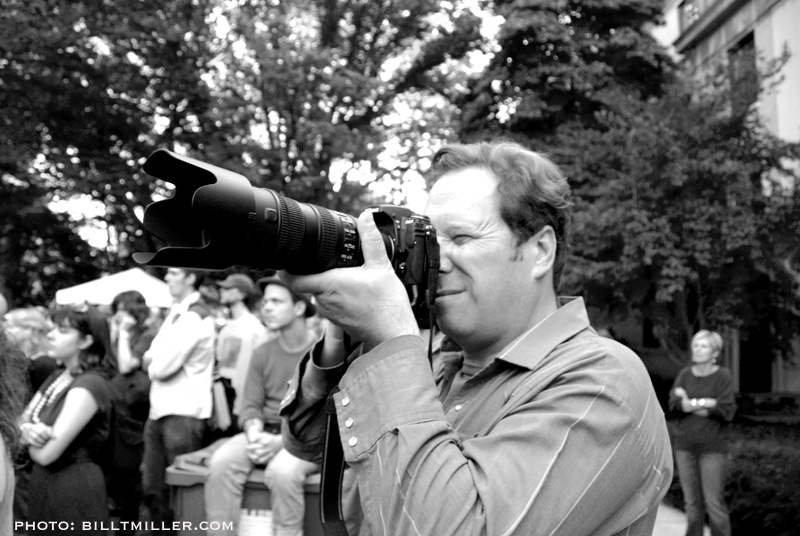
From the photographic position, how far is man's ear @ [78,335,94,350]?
4.29 meters

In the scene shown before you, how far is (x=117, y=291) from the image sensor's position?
38.6 ft

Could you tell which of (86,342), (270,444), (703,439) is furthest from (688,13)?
(86,342)

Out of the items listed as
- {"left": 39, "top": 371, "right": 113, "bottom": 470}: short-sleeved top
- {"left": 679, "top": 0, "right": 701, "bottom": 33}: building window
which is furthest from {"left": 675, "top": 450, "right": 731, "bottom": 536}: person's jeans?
{"left": 679, "top": 0, "right": 701, "bottom": 33}: building window

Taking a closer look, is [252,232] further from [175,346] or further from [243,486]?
[175,346]

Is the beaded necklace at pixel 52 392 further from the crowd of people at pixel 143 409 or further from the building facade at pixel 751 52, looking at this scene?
the building facade at pixel 751 52

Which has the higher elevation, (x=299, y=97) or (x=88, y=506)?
(x=299, y=97)

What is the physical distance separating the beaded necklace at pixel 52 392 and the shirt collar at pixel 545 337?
10.3 ft

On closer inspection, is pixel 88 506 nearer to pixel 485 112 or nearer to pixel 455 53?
pixel 485 112

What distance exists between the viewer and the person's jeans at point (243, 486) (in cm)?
404

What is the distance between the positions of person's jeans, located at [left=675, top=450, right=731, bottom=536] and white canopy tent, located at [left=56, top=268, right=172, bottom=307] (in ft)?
24.5

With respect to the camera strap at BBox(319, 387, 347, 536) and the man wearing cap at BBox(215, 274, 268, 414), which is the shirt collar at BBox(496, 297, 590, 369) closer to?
the camera strap at BBox(319, 387, 347, 536)

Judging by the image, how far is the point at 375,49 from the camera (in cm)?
1775

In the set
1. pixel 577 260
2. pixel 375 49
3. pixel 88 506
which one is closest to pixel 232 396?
pixel 88 506

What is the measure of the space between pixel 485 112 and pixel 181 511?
1290 cm
